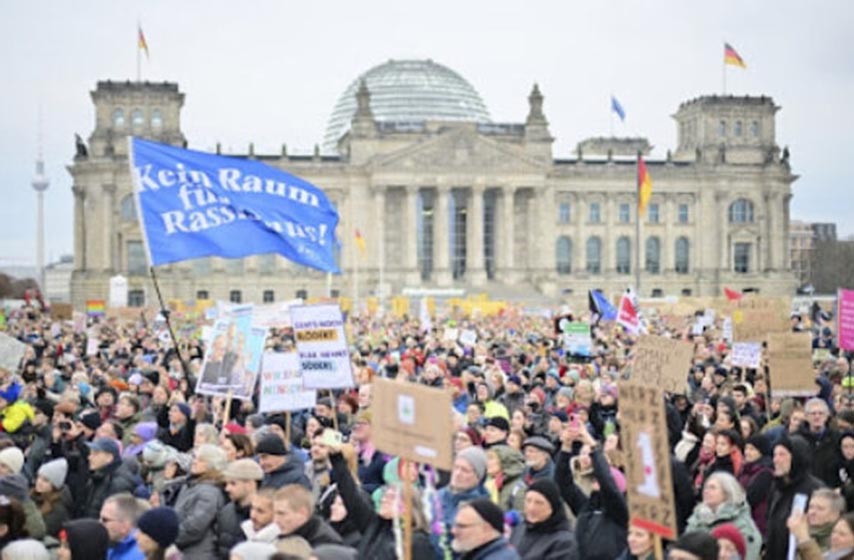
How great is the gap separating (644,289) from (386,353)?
58.7 meters

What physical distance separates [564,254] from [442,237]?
9054 mm

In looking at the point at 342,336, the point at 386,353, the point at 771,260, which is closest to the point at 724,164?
the point at 771,260

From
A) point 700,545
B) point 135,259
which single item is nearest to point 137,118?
point 135,259

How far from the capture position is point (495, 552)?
6570 mm

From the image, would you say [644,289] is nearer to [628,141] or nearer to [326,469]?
[628,141]

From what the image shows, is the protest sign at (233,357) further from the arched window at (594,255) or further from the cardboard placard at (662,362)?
the arched window at (594,255)

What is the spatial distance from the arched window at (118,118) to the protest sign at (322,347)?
71.1 meters

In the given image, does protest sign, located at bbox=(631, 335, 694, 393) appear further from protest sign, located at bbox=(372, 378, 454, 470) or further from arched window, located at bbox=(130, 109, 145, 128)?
arched window, located at bbox=(130, 109, 145, 128)

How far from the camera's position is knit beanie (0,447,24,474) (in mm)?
9219

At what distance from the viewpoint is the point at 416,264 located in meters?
79.8

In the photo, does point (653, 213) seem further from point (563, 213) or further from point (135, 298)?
point (135, 298)

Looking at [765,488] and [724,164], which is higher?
[724,164]

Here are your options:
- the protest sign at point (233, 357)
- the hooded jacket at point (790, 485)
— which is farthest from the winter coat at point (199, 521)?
the protest sign at point (233, 357)

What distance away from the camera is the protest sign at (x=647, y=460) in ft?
21.5
